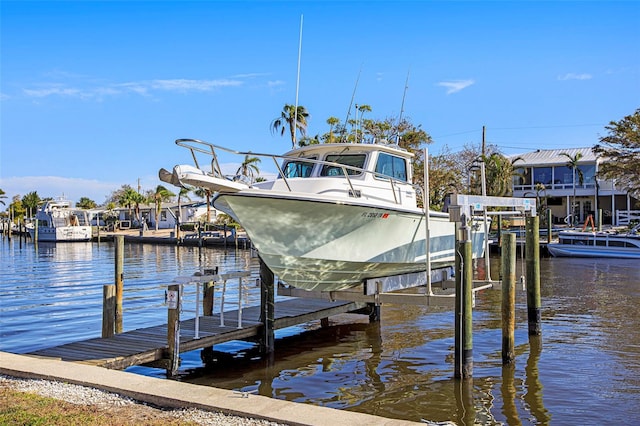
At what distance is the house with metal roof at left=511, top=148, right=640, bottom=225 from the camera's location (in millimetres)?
53281

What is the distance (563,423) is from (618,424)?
28.8 inches

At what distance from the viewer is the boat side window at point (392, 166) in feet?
41.4

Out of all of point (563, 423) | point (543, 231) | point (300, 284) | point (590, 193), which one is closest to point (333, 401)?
point (300, 284)

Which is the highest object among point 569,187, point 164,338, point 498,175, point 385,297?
point 498,175

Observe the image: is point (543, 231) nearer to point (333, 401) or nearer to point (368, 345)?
point (368, 345)

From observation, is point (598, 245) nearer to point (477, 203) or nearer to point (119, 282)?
point (477, 203)

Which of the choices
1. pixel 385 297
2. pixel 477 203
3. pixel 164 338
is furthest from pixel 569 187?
pixel 164 338

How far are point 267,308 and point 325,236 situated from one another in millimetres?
2185

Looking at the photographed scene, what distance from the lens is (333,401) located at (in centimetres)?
966

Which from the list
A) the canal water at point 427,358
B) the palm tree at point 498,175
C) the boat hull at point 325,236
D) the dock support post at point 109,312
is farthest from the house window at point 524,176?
the dock support post at point 109,312

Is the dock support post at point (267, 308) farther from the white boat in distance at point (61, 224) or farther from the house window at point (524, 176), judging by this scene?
the white boat in distance at point (61, 224)

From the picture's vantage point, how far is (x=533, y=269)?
1347 cm

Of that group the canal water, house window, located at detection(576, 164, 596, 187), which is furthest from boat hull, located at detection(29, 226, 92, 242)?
house window, located at detection(576, 164, 596, 187)

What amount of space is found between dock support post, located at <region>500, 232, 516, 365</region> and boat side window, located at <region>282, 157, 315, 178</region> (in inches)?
158
